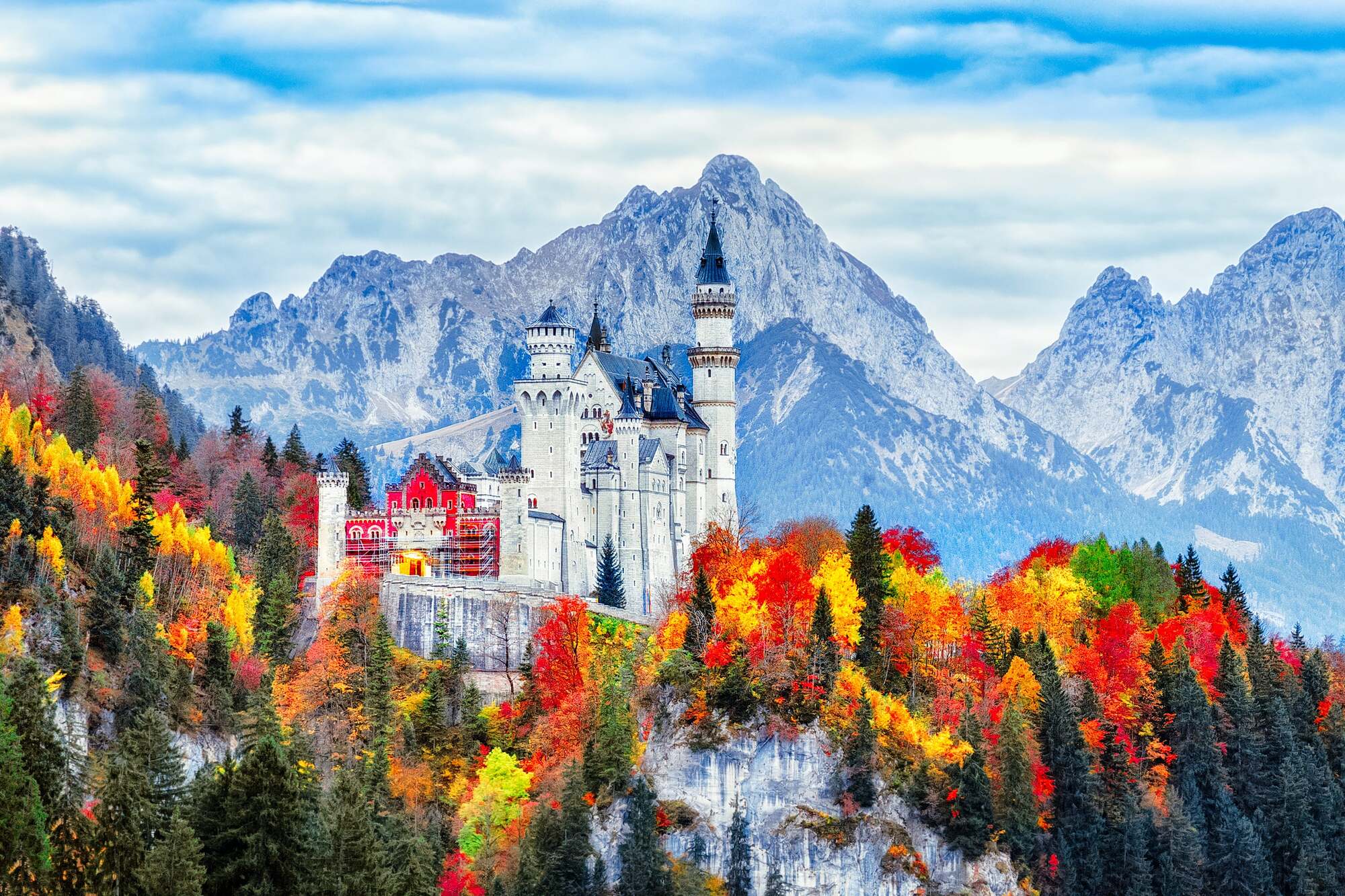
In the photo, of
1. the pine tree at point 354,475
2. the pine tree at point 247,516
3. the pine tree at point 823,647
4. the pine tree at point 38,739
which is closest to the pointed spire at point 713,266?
the pine tree at point 354,475

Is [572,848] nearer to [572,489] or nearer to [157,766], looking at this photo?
[157,766]

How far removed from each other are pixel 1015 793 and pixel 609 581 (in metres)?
34.3

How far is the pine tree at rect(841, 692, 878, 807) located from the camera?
89562 millimetres

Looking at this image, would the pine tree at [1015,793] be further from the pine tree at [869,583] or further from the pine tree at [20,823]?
the pine tree at [20,823]

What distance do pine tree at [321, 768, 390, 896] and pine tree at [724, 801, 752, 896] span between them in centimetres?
2507

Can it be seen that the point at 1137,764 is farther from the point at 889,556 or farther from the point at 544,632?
the point at 544,632

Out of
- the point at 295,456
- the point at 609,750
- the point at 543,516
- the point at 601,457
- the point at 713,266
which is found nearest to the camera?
the point at 609,750

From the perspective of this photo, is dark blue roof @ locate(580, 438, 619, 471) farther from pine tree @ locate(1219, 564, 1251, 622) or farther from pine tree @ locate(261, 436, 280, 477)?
pine tree @ locate(1219, 564, 1251, 622)

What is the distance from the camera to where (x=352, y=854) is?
66.2 meters

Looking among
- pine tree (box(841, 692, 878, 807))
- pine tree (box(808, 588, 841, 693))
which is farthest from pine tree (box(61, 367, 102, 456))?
pine tree (box(841, 692, 878, 807))

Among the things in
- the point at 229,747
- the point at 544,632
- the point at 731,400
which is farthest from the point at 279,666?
the point at 731,400

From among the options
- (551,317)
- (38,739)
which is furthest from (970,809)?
(551,317)

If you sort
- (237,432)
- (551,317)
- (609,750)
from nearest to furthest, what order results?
(609,750)
(551,317)
(237,432)

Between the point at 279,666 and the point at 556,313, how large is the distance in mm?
31392
